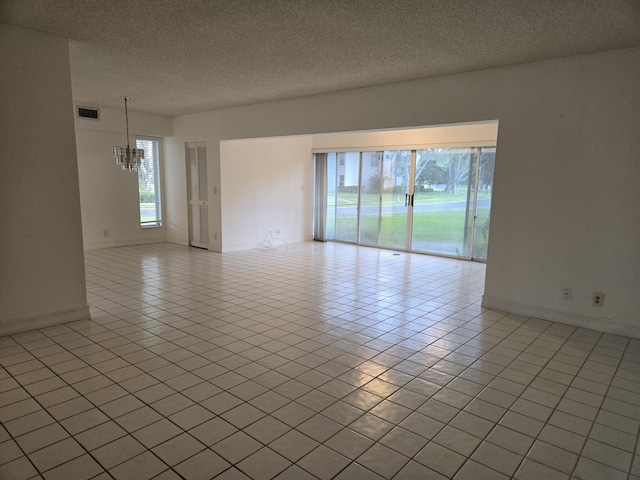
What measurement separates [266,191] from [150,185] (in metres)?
2.43

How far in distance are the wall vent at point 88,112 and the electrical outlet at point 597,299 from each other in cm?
758

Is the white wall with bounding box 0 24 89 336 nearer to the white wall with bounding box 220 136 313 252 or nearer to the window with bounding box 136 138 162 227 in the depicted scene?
the white wall with bounding box 220 136 313 252

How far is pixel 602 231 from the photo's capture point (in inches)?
147

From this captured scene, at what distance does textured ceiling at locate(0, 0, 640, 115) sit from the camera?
2.78 meters

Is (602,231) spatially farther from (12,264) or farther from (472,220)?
(12,264)

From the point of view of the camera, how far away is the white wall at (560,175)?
360 cm

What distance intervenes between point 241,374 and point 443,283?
11.5 ft

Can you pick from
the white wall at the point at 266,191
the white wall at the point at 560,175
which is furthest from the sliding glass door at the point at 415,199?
the white wall at the point at 560,175

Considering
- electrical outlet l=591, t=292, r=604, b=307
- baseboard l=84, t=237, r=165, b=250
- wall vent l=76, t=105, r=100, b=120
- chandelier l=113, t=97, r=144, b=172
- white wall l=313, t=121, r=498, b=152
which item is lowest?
baseboard l=84, t=237, r=165, b=250

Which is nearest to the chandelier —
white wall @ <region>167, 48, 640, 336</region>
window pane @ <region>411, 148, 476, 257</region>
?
white wall @ <region>167, 48, 640, 336</region>

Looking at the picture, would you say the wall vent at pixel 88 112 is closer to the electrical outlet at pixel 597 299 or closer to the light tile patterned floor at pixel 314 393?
the light tile patterned floor at pixel 314 393

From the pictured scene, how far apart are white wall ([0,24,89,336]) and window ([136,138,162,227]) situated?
182 inches

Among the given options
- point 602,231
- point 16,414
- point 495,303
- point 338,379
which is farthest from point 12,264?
point 602,231

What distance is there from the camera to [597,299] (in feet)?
12.5
